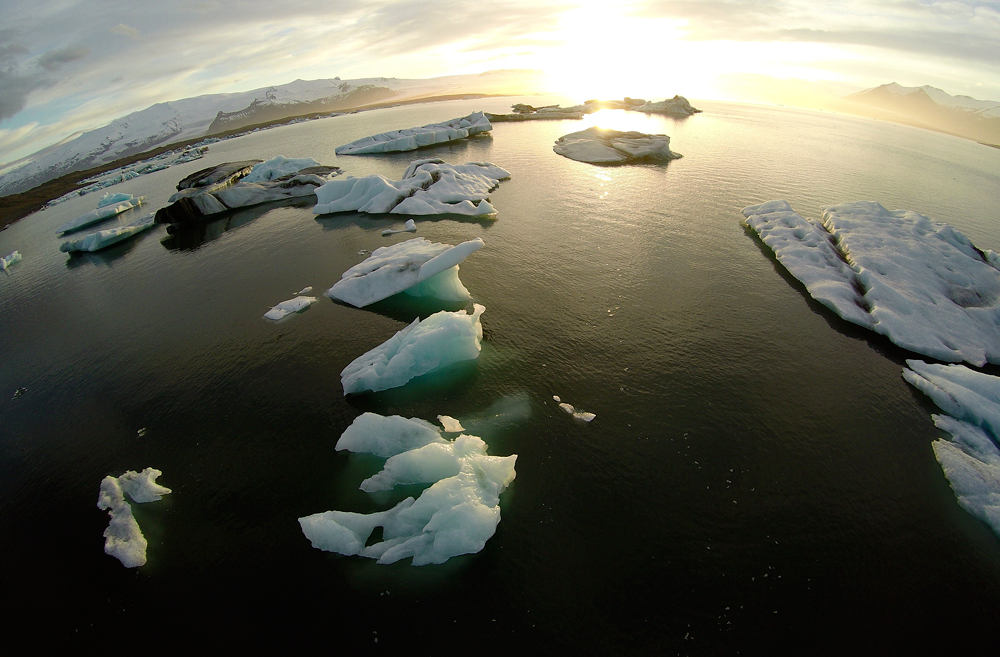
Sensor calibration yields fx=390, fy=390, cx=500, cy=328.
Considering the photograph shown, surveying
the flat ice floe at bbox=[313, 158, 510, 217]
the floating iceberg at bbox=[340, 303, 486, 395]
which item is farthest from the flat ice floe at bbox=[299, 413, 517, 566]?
the flat ice floe at bbox=[313, 158, 510, 217]

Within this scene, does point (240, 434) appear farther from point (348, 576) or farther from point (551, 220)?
point (551, 220)

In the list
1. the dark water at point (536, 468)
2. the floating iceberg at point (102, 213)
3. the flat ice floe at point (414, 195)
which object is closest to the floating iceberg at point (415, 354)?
the dark water at point (536, 468)

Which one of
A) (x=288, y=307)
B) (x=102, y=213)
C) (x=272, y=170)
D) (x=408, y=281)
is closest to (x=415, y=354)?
(x=408, y=281)

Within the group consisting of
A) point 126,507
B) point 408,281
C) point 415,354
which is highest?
point 408,281

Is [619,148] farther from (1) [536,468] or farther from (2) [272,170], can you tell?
(1) [536,468]

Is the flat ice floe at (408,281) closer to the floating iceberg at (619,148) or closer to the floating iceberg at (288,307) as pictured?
the floating iceberg at (288,307)

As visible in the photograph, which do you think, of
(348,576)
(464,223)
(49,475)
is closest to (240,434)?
(49,475)
